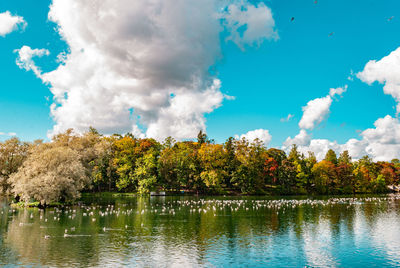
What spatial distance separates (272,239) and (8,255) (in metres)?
24.9

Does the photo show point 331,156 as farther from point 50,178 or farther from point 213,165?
point 50,178

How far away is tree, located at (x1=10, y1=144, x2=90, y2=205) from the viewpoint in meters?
55.7

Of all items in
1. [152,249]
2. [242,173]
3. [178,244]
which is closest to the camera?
[152,249]

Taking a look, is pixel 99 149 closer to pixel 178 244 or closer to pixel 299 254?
pixel 178 244

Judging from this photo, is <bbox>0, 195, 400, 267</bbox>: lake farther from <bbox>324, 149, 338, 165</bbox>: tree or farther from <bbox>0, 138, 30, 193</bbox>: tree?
<bbox>324, 149, 338, 165</bbox>: tree

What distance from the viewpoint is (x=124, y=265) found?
73.4 feet

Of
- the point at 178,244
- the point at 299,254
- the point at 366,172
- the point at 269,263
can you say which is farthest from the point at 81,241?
the point at 366,172

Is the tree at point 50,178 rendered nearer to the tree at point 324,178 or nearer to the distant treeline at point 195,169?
the distant treeline at point 195,169

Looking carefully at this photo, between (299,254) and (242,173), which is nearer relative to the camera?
(299,254)

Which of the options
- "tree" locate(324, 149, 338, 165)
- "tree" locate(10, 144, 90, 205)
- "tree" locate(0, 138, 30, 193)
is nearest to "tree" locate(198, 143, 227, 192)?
"tree" locate(10, 144, 90, 205)

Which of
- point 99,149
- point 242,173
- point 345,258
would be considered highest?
point 99,149

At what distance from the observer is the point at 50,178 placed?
5609cm

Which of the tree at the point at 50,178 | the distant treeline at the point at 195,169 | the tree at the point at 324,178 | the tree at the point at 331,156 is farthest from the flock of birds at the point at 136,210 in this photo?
the tree at the point at 331,156

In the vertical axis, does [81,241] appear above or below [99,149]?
below
